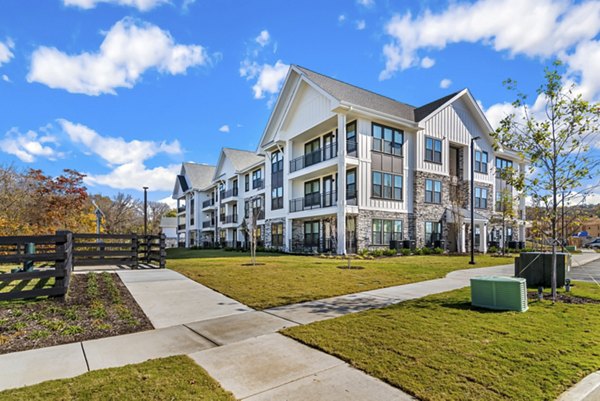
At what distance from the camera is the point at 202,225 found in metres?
50.3

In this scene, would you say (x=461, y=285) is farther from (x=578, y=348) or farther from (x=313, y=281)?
(x=578, y=348)

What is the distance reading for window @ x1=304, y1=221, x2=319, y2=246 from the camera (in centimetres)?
2548

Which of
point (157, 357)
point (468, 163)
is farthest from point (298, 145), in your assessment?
point (157, 357)

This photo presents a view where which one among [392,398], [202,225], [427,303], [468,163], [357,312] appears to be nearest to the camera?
[392,398]

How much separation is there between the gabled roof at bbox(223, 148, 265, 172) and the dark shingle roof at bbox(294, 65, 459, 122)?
53.8 ft

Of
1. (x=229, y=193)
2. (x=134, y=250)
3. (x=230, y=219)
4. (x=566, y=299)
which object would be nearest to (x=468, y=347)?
(x=566, y=299)

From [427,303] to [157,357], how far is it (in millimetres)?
5347

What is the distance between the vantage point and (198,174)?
52.3m

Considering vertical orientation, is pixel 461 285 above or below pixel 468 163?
below

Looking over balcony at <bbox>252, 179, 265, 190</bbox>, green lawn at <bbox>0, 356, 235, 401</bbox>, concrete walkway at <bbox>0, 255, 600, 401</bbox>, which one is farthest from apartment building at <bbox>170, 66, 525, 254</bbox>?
green lawn at <bbox>0, 356, 235, 401</bbox>

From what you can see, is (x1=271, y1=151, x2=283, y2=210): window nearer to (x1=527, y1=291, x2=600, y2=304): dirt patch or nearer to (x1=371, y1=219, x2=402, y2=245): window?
(x1=371, y1=219, x2=402, y2=245): window

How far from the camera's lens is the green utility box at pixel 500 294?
6.42m

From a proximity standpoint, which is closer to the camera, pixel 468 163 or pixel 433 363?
pixel 433 363

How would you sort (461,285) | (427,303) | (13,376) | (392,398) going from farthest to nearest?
(461,285), (427,303), (13,376), (392,398)
